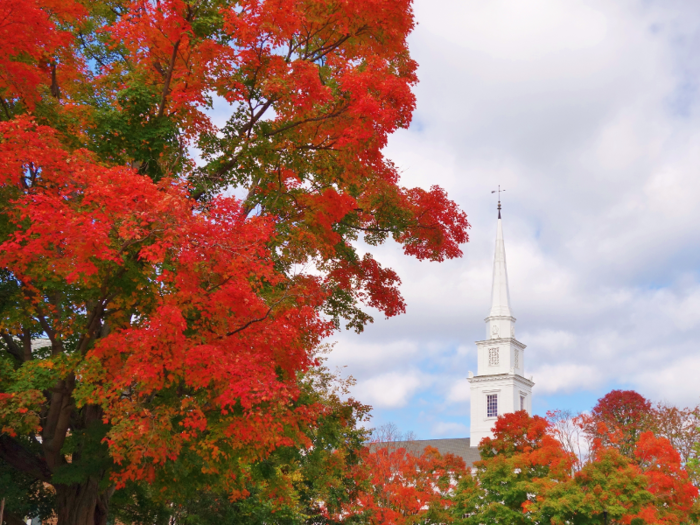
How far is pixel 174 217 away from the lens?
424 inches

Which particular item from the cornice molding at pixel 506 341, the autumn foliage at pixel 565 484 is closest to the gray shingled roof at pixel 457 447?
the cornice molding at pixel 506 341

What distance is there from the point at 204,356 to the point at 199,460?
3206 millimetres

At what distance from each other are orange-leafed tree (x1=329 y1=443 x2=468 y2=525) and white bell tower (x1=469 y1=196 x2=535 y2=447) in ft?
110

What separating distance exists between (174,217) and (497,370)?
6781 centimetres

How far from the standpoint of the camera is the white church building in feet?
243

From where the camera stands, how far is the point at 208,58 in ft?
45.5

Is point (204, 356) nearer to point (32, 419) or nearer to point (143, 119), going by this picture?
point (32, 419)

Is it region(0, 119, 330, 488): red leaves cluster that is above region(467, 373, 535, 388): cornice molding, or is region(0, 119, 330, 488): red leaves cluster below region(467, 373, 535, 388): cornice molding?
below

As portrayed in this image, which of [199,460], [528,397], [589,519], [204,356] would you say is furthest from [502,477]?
[528,397]

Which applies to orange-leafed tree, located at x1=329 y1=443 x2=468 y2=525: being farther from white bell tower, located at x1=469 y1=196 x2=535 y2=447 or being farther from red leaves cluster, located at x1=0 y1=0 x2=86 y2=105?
white bell tower, located at x1=469 y1=196 x2=535 y2=447

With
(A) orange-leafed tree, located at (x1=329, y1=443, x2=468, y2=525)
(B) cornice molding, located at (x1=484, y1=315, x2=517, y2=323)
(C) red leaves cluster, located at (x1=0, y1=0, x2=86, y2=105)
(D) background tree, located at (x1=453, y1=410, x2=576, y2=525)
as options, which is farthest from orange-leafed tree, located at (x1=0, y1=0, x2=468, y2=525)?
(B) cornice molding, located at (x1=484, y1=315, x2=517, y2=323)

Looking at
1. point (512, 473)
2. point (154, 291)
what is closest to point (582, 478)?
point (512, 473)

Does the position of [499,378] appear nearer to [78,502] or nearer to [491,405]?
[491,405]

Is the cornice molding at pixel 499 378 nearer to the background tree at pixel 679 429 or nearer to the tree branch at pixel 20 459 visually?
the background tree at pixel 679 429
